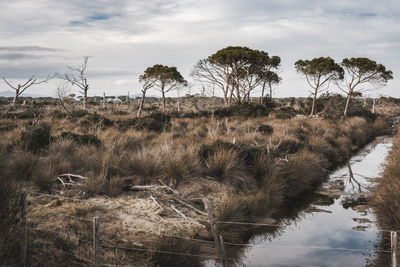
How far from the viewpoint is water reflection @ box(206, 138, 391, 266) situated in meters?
6.45

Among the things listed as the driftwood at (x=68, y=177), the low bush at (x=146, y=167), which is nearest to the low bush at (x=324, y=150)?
the low bush at (x=146, y=167)

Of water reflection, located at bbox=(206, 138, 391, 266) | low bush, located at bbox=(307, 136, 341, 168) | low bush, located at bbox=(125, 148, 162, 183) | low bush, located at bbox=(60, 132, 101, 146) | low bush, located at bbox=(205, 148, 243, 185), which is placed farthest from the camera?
low bush, located at bbox=(307, 136, 341, 168)

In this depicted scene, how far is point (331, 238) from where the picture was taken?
25.2ft

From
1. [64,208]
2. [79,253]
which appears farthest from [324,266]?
[64,208]

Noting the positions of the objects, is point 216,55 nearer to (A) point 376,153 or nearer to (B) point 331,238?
(A) point 376,153

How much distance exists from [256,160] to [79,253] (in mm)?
6211

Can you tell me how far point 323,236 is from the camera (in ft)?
25.5

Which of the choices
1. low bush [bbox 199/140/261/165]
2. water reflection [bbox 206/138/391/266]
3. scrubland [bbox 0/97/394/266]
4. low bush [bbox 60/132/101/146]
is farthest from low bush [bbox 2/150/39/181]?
water reflection [bbox 206/138/391/266]

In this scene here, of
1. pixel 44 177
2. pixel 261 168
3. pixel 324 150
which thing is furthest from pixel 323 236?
pixel 324 150

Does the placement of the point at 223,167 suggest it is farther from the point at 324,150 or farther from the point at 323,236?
the point at 324,150

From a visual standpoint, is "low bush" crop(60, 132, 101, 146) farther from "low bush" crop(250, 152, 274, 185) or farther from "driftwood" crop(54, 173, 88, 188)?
"low bush" crop(250, 152, 274, 185)

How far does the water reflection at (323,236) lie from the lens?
645cm

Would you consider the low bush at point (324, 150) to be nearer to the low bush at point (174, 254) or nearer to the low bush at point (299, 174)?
the low bush at point (299, 174)

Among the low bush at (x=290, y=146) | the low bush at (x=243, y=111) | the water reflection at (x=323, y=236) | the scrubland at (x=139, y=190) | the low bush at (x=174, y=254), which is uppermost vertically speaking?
the low bush at (x=243, y=111)
